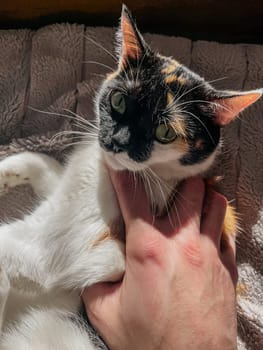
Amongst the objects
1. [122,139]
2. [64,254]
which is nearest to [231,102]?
[122,139]

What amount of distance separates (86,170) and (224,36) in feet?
2.33

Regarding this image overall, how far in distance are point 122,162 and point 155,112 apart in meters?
0.13

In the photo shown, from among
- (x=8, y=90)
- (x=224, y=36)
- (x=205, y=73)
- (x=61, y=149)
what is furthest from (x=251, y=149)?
(x=8, y=90)

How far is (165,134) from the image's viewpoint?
3.73 feet

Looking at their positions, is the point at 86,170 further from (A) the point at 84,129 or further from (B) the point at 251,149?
(B) the point at 251,149

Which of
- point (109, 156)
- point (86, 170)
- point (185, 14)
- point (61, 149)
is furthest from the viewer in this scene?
point (185, 14)

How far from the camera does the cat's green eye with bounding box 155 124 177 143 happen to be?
3.71ft

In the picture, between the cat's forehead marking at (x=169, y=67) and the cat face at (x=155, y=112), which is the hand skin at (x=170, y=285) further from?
the cat's forehead marking at (x=169, y=67)

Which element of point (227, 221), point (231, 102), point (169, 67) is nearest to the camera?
point (231, 102)

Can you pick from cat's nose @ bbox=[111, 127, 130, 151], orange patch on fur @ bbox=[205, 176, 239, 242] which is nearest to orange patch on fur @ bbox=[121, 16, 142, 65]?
cat's nose @ bbox=[111, 127, 130, 151]

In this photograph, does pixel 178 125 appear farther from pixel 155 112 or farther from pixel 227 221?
pixel 227 221

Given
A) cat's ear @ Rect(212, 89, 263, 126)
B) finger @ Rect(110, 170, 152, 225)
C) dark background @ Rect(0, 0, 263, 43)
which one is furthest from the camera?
dark background @ Rect(0, 0, 263, 43)

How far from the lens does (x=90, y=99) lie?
1516 mm

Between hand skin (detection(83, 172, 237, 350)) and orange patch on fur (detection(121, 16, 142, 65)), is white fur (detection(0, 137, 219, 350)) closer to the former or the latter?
hand skin (detection(83, 172, 237, 350))
